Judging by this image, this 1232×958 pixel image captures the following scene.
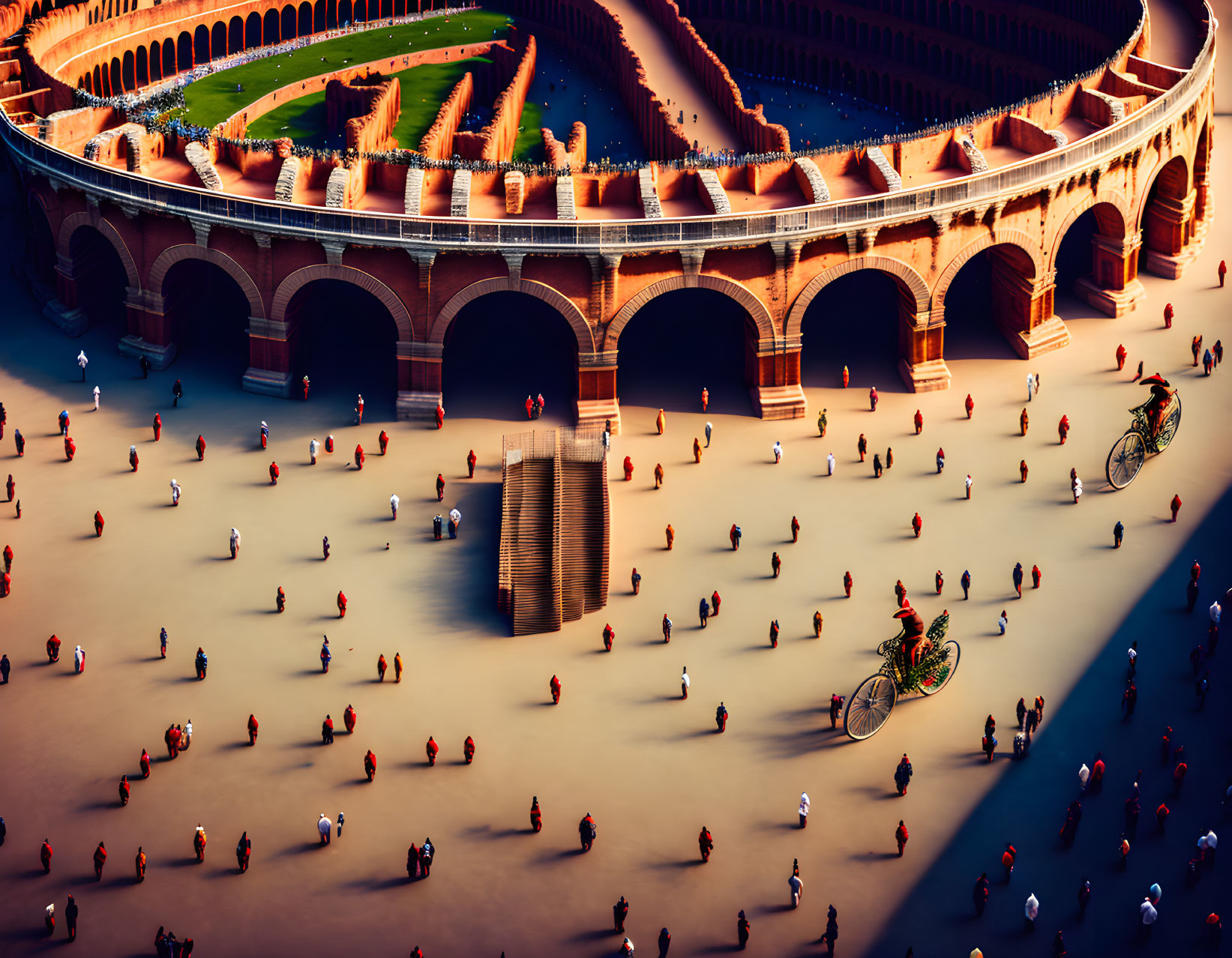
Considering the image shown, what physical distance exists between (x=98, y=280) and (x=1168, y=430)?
45.2 meters

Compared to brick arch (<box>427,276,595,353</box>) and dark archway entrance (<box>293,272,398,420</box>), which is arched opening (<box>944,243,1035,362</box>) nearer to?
brick arch (<box>427,276,595,353</box>)

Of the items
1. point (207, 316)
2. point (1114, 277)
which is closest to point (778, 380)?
point (1114, 277)

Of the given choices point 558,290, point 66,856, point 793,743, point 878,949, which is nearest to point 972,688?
point 793,743

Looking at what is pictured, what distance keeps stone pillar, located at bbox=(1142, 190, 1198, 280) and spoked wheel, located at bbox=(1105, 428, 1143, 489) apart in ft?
57.7

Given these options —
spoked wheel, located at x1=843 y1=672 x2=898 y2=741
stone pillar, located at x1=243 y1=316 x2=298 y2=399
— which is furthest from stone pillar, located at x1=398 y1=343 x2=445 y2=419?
spoked wheel, located at x1=843 y1=672 x2=898 y2=741

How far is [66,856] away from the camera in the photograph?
4897cm

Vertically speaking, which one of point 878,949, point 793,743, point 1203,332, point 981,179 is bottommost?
point 878,949

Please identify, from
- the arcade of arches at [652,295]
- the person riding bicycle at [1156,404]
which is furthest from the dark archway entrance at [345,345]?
the person riding bicycle at [1156,404]

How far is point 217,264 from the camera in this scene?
68812 mm

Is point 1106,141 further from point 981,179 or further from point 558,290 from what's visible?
point 558,290

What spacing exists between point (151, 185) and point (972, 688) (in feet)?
122

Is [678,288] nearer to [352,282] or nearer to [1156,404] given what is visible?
[352,282]

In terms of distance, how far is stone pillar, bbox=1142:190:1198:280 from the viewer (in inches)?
3100

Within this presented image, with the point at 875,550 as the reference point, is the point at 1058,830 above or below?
below
